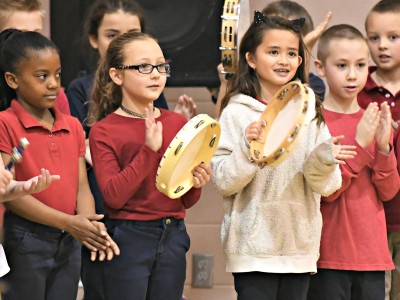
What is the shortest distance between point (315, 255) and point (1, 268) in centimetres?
114

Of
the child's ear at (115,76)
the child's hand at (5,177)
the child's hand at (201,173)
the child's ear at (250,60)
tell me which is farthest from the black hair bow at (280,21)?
the child's hand at (5,177)

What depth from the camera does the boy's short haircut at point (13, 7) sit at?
344cm

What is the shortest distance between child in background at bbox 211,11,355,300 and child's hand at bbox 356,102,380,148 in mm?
142

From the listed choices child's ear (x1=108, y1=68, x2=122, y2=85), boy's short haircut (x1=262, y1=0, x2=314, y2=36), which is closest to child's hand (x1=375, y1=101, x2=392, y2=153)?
boy's short haircut (x1=262, y1=0, x2=314, y2=36)

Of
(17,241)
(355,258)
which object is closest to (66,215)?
(17,241)

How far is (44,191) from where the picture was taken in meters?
2.94

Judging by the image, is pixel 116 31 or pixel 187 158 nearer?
pixel 187 158

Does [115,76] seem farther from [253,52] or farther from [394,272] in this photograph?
[394,272]

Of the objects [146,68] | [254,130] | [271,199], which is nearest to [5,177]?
[146,68]

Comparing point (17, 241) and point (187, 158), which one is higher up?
point (187, 158)

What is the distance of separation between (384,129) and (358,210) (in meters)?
0.33

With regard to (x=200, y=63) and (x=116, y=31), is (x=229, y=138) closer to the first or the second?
(x=116, y=31)

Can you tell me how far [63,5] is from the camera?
4.40 meters

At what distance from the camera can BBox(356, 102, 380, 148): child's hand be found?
321cm
